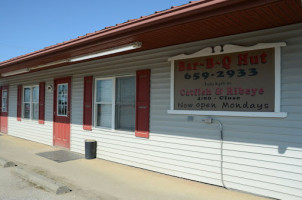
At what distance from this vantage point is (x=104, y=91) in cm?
691

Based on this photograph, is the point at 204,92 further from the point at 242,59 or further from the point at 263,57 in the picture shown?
the point at 263,57

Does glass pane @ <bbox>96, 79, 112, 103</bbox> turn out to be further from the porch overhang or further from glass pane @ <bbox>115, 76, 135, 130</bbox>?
the porch overhang

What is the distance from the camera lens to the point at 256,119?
412 centimetres

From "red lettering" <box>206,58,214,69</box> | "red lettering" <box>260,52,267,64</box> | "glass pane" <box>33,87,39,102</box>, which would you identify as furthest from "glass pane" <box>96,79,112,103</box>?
"glass pane" <box>33,87,39,102</box>

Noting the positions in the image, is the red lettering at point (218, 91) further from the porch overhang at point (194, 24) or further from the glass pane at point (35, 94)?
the glass pane at point (35, 94)

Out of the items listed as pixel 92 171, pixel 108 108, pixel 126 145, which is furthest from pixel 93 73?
pixel 92 171

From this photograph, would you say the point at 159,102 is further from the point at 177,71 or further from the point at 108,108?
the point at 108,108

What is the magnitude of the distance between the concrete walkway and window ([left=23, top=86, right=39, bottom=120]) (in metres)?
3.52

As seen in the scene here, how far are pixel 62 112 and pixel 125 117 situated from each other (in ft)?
10.1

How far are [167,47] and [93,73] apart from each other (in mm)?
2676

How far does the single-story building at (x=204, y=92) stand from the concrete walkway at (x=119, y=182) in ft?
0.83

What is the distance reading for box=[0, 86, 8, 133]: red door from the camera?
39.5 feet

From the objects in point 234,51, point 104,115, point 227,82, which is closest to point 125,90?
point 104,115

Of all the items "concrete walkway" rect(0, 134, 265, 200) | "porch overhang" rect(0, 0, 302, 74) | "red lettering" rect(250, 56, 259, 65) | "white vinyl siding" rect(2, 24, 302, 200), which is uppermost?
"porch overhang" rect(0, 0, 302, 74)
